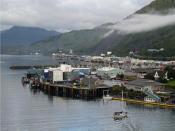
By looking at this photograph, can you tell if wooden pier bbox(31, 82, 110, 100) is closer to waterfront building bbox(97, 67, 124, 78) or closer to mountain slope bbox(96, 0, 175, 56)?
waterfront building bbox(97, 67, 124, 78)

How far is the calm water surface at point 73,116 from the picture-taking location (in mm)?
28703

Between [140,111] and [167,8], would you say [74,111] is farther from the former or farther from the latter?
[167,8]

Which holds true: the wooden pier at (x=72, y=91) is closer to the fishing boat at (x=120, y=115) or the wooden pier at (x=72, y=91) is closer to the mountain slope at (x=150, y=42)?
the fishing boat at (x=120, y=115)

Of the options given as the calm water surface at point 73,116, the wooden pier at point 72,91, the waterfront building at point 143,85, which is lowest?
the calm water surface at point 73,116

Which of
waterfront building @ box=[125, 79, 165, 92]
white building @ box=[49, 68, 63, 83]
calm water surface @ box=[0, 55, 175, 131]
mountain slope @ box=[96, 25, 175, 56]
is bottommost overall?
calm water surface @ box=[0, 55, 175, 131]

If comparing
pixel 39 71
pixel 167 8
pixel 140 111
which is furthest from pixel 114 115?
pixel 167 8

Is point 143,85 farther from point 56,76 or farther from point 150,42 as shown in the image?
point 150,42

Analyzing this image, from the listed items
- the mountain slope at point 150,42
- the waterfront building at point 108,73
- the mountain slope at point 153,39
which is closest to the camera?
the waterfront building at point 108,73

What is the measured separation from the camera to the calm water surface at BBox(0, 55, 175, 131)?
2870 centimetres

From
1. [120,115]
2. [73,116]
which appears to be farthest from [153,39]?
[120,115]

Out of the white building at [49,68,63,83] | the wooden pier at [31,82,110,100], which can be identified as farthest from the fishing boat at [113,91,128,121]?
the white building at [49,68,63,83]

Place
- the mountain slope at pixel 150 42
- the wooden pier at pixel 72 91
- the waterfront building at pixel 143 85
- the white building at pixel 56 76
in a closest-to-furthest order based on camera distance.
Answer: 1. the waterfront building at pixel 143 85
2. the wooden pier at pixel 72 91
3. the white building at pixel 56 76
4. the mountain slope at pixel 150 42

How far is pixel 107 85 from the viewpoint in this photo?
162 ft

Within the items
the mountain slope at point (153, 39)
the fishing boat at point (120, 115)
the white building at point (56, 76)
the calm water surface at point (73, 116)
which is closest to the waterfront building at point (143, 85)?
the calm water surface at point (73, 116)
